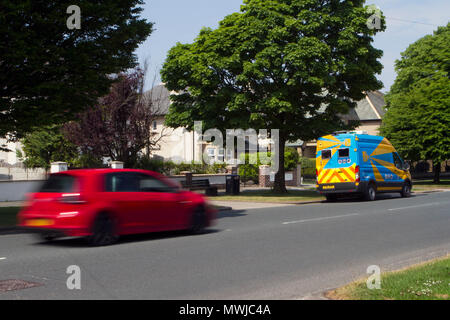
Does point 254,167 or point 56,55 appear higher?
point 56,55

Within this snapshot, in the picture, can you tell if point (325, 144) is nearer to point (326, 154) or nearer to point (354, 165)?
point (326, 154)

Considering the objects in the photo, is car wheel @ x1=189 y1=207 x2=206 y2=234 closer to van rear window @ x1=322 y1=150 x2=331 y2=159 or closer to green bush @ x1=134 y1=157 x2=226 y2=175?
van rear window @ x1=322 y1=150 x2=331 y2=159

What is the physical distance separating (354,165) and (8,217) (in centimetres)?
1418

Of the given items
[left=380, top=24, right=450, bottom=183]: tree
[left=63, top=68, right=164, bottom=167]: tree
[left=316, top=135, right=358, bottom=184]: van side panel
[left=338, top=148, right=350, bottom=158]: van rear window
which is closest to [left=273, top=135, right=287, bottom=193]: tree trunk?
[left=316, top=135, right=358, bottom=184]: van side panel

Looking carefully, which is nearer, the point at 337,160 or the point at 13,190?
the point at 337,160

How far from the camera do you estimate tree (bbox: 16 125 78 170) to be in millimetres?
37719

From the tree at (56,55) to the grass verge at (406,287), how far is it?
33.2ft

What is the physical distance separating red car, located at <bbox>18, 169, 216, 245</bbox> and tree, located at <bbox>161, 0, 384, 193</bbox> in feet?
46.2

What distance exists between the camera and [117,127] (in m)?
34.8

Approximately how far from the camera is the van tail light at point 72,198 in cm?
991

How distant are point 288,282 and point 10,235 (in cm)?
835

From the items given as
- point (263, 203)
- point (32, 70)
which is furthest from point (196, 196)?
point (263, 203)

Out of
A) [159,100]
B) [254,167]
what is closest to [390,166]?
[254,167]

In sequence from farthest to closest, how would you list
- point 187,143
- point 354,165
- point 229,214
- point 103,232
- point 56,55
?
point 187,143, point 354,165, point 229,214, point 56,55, point 103,232
